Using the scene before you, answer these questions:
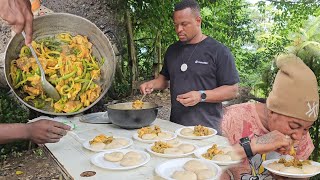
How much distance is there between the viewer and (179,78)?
3.02m

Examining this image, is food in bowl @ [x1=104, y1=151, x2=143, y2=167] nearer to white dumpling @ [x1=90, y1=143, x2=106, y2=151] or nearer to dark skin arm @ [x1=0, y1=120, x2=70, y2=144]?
white dumpling @ [x1=90, y1=143, x2=106, y2=151]

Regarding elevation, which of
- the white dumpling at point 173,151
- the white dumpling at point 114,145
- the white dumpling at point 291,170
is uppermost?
the white dumpling at point 291,170

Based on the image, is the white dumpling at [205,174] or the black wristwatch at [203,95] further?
the black wristwatch at [203,95]

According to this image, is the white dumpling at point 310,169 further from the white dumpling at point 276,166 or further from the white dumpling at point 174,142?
the white dumpling at point 174,142

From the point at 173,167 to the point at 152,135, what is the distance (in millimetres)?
483

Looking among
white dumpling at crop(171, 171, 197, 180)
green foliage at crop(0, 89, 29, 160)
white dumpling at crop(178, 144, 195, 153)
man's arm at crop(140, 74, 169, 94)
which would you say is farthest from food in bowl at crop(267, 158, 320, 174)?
green foliage at crop(0, 89, 29, 160)

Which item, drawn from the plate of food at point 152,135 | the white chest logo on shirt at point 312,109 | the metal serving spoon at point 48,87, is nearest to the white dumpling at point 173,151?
the plate of food at point 152,135

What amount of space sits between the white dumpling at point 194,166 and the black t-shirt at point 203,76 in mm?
1148

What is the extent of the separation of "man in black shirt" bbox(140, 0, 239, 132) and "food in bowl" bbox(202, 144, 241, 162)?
905 mm

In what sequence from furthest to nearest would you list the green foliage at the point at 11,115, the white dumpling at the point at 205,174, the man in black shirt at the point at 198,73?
1. the green foliage at the point at 11,115
2. the man in black shirt at the point at 198,73
3. the white dumpling at the point at 205,174

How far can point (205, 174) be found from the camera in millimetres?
1600

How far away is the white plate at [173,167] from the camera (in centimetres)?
162

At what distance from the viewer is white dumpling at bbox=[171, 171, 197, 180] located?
1.57m

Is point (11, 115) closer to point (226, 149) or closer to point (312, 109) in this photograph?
point (226, 149)
